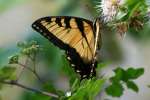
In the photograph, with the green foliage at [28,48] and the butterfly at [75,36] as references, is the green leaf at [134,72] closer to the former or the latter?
the butterfly at [75,36]

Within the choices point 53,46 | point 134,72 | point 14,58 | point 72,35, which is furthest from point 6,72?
point 53,46

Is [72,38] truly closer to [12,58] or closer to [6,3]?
[12,58]

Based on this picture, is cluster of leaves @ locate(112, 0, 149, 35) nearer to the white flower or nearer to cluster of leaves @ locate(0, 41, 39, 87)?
the white flower

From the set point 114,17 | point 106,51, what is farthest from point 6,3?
point 114,17

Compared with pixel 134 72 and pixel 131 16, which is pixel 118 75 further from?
pixel 131 16

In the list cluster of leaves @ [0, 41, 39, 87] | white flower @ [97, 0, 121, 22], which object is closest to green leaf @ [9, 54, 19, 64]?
cluster of leaves @ [0, 41, 39, 87]
